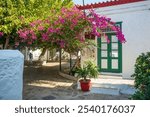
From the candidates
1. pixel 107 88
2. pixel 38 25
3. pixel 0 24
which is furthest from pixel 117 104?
pixel 0 24

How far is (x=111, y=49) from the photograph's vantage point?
1226cm

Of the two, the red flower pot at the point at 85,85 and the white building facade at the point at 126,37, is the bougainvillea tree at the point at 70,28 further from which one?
the red flower pot at the point at 85,85

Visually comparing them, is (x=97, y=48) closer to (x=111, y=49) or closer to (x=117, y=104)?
(x=111, y=49)

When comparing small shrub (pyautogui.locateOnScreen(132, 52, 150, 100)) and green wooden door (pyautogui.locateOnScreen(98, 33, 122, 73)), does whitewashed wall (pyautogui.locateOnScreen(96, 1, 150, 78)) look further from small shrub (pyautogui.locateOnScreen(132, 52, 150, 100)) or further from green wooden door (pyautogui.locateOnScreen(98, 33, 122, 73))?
small shrub (pyautogui.locateOnScreen(132, 52, 150, 100))

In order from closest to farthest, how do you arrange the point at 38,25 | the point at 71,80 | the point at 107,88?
1. the point at 107,88
2. the point at 38,25
3. the point at 71,80

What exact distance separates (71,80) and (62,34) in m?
3.66

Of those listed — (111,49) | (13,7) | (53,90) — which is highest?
(13,7)

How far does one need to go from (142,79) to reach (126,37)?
6.93m

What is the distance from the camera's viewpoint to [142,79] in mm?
5035

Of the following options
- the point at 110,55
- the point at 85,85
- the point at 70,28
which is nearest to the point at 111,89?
the point at 85,85

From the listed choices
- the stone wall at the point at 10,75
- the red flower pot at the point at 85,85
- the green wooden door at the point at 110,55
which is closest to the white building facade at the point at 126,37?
the green wooden door at the point at 110,55

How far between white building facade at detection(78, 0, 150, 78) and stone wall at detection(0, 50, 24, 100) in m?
7.35

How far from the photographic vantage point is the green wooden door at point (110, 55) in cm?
1205

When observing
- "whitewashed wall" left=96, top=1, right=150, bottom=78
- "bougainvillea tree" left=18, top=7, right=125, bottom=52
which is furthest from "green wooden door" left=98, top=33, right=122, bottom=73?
"bougainvillea tree" left=18, top=7, right=125, bottom=52
